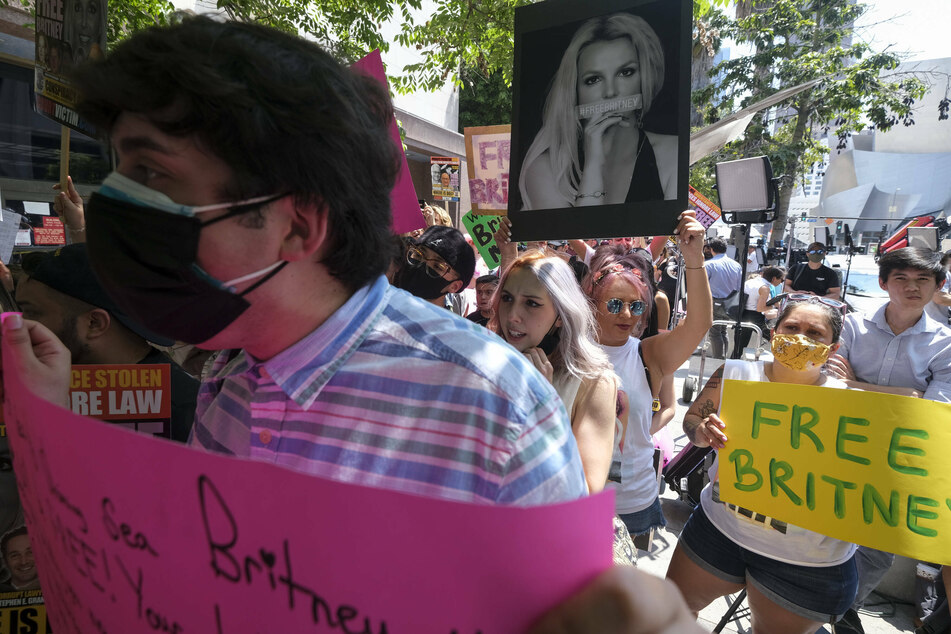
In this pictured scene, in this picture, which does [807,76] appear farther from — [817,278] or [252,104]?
[252,104]

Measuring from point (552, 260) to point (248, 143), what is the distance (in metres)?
1.84

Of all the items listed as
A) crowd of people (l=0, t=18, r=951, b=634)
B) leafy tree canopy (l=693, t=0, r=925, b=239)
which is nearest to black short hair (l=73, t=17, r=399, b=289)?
crowd of people (l=0, t=18, r=951, b=634)

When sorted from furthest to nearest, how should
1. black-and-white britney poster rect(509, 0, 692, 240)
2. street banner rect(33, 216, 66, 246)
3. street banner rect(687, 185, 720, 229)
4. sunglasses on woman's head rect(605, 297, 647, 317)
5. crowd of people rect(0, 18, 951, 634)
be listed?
street banner rect(687, 185, 720, 229) < street banner rect(33, 216, 66, 246) < sunglasses on woman's head rect(605, 297, 647, 317) < black-and-white britney poster rect(509, 0, 692, 240) < crowd of people rect(0, 18, 951, 634)

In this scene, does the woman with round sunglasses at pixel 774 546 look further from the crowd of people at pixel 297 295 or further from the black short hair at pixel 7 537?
the black short hair at pixel 7 537

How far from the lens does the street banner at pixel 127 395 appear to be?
168cm

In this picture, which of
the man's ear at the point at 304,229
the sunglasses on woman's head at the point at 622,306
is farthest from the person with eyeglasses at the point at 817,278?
the man's ear at the point at 304,229

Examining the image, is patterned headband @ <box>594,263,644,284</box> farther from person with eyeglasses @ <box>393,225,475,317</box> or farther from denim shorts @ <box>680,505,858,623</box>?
denim shorts @ <box>680,505,858,623</box>

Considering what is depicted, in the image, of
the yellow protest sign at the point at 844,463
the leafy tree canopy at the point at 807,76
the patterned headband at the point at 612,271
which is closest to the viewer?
the yellow protest sign at the point at 844,463

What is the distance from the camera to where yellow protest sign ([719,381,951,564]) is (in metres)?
2.08

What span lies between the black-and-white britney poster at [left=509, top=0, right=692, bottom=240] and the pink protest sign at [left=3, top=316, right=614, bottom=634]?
1812mm

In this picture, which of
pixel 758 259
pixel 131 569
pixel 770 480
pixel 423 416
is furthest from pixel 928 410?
pixel 758 259

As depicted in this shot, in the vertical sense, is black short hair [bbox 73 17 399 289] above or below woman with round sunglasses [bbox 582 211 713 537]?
above

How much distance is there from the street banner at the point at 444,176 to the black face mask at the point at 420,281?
21.6 ft

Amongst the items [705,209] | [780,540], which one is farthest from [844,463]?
[705,209]
